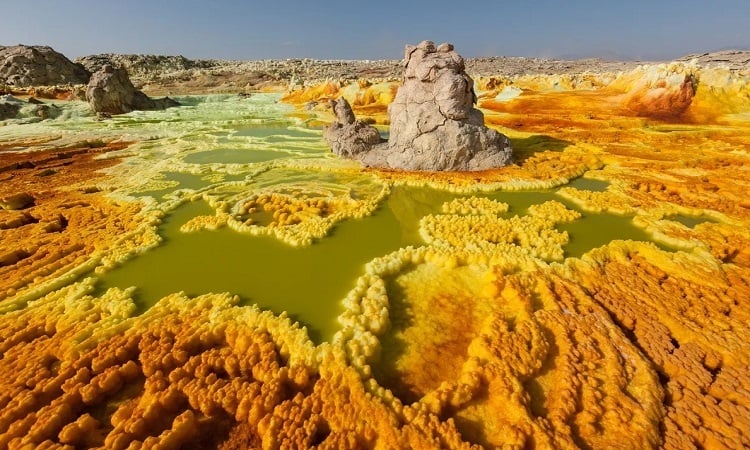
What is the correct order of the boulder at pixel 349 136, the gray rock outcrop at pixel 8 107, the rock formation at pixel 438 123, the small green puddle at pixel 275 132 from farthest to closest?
the gray rock outcrop at pixel 8 107 < the small green puddle at pixel 275 132 < the boulder at pixel 349 136 < the rock formation at pixel 438 123

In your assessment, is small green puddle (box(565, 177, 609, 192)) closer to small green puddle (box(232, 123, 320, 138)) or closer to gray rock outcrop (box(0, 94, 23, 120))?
small green puddle (box(232, 123, 320, 138))

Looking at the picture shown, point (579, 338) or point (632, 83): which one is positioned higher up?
point (632, 83)

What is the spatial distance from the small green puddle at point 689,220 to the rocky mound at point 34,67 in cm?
7081

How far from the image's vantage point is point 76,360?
6.19m

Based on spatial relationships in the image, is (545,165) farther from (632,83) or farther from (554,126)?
(632,83)

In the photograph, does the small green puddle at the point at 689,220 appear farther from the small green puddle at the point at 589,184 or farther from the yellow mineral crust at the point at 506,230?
the yellow mineral crust at the point at 506,230

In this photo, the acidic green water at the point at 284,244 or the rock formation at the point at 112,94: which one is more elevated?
the rock formation at the point at 112,94

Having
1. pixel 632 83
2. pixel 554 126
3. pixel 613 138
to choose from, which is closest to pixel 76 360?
pixel 613 138

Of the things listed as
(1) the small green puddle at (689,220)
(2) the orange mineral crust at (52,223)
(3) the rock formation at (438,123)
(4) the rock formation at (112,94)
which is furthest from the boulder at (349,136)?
(4) the rock formation at (112,94)

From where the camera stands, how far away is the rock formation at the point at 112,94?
113 feet

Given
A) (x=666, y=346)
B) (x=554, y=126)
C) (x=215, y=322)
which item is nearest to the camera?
(x=666, y=346)

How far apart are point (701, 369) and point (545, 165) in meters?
12.0

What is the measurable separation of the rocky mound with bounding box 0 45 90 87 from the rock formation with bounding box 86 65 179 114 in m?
27.4

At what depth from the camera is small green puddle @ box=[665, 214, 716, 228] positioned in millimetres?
11178
